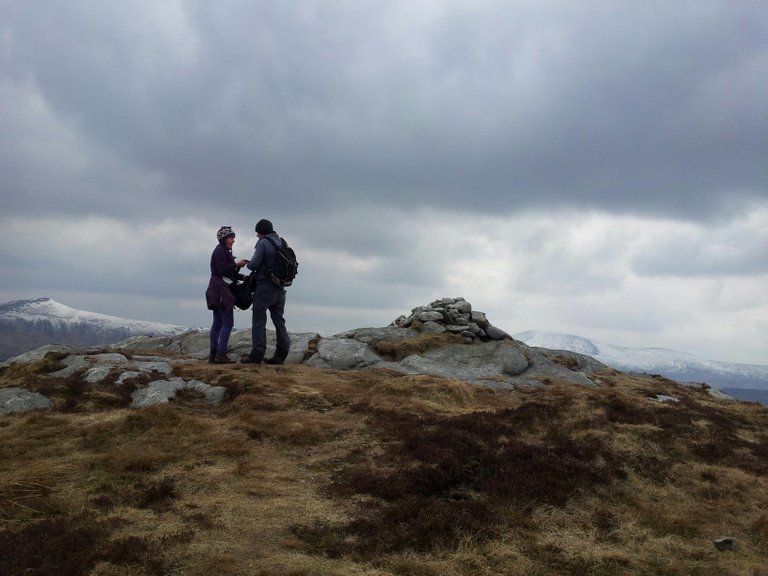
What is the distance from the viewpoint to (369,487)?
8.56 meters

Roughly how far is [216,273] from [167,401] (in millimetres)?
6090

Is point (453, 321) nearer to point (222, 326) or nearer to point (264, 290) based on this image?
point (264, 290)

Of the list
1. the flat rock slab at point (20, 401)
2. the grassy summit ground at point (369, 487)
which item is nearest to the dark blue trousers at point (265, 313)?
the grassy summit ground at point (369, 487)

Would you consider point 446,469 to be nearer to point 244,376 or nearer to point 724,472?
point 724,472

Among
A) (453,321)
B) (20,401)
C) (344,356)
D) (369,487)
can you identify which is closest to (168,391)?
(20,401)

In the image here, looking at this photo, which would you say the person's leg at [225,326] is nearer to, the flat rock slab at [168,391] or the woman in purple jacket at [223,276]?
the woman in purple jacket at [223,276]

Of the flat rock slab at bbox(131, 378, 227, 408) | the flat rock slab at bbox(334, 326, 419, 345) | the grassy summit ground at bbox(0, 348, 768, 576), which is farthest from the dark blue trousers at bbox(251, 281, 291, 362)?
the flat rock slab at bbox(334, 326, 419, 345)

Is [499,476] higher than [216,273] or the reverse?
the reverse

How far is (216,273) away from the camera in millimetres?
18531

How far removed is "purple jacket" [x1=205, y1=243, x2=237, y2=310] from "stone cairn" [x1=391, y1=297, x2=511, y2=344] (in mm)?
12831

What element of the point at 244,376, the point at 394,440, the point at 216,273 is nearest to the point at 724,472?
the point at 394,440

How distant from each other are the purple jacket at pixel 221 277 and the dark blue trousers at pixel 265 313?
3.59ft

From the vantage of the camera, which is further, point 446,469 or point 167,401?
point 167,401

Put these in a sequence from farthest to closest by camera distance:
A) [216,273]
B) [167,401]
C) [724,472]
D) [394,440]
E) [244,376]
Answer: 1. [216,273]
2. [244,376]
3. [167,401]
4. [394,440]
5. [724,472]
